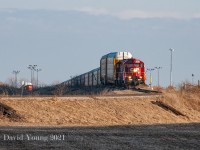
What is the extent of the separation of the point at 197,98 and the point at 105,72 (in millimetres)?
14011

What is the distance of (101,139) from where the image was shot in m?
16.3

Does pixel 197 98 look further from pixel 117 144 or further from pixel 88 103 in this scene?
pixel 117 144

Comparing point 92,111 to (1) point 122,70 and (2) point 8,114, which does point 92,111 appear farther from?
(1) point 122,70

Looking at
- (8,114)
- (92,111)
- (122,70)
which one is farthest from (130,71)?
→ (8,114)

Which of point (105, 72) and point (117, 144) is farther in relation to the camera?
point (105, 72)

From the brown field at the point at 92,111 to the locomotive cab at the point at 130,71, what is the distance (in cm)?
1244

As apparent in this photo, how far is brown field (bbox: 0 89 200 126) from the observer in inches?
1105

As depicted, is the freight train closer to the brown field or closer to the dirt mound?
the brown field

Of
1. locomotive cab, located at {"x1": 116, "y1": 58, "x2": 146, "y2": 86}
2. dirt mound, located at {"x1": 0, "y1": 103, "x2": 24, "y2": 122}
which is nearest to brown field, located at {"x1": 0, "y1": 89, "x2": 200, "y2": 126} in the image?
dirt mound, located at {"x1": 0, "y1": 103, "x2": 24, "y2": 122}

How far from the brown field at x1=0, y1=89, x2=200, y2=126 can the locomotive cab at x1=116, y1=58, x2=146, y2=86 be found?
490 inches

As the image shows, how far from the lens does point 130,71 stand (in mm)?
49500

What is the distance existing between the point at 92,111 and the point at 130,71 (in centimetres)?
1892

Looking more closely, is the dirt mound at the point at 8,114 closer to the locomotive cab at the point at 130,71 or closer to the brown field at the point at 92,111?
the brown field at the point at 92,111

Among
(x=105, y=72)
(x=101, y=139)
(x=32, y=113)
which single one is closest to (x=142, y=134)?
(x=101, y=139)
